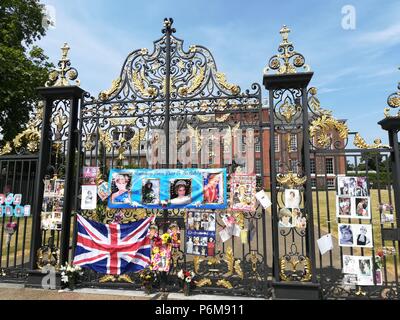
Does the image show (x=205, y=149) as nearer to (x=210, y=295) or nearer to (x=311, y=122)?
(x=311, y=122)

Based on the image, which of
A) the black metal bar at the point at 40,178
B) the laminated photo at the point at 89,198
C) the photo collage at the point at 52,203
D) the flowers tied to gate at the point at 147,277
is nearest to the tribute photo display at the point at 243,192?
the flowers tied to gate at the point at 147,277

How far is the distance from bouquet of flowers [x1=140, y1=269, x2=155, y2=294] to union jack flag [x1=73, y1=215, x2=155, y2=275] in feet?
0.58

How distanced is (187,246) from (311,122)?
10.5 ft

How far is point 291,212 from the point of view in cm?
495

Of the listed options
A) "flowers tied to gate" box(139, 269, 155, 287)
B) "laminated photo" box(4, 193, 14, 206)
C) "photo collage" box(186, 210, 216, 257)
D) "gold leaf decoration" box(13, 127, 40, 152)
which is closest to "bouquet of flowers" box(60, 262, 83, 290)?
"flowers tied to gate" box(139, 269, 155, 287)

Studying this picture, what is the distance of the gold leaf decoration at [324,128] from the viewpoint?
5105 millimetres

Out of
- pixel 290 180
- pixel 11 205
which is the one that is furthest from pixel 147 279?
pixel 11 205

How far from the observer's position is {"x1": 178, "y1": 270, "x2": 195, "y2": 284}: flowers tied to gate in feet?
16.5

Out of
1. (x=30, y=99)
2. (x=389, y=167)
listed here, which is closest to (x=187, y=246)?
(x=389, y=167)

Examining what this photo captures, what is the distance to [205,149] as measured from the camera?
565 centimetres

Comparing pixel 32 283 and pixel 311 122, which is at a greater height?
pixel 311 122

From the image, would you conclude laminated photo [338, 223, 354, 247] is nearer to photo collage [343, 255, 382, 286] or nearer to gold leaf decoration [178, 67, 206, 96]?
photo collage [343, 255, 382, 286]

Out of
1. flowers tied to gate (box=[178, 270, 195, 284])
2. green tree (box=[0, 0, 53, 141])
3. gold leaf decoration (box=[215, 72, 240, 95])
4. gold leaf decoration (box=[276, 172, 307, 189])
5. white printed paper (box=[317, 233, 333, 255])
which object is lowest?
flowers tied to gate (box=[178, 270, 195, 284])

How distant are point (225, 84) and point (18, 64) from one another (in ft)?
39.6
